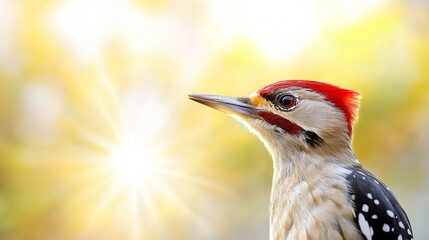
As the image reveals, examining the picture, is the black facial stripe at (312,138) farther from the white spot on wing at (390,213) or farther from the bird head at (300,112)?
the white spot on wing at (390,213)

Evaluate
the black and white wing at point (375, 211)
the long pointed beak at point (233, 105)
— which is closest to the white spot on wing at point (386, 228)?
the black and white wing at point (375, 211)

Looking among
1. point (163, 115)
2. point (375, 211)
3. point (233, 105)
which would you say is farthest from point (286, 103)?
point (163, 115)

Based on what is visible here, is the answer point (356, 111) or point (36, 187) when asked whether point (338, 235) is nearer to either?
point (356, 111)

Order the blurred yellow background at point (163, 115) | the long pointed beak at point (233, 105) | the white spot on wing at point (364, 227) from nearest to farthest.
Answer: the white spot on wing at point (364, 227) → the long pointed beak at point (233, 105) → the blurred yellow background at point (163, 115)

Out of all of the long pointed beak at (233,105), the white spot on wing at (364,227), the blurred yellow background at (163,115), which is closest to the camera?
the white spot on wing at (364,227)

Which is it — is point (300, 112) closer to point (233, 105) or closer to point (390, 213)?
point (233, 105)

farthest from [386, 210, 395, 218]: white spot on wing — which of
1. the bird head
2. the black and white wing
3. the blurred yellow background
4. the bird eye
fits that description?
the blurred yellow background
